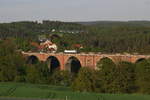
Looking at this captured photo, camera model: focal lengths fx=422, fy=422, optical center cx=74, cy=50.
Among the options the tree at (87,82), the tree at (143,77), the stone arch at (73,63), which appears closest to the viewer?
the tree at (143,77)

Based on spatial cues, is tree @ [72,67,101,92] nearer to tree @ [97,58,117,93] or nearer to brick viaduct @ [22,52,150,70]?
tree @ [97,58,117,93]

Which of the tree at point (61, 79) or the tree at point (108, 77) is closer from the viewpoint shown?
the tree at point (108, 77)

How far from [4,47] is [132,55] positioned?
59.0 ft

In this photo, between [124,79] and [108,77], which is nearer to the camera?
[124,79]

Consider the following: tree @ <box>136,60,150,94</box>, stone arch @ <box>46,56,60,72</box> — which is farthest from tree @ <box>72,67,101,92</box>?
stone arch @ <box>46,56,60,72</box>

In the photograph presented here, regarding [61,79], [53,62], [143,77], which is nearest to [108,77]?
[143,77]

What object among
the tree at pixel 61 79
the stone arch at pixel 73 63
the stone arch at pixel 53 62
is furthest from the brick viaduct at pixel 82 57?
the tree at pixel 61 79

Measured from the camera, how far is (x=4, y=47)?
5738cm

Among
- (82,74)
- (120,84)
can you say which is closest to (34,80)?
(82,74)

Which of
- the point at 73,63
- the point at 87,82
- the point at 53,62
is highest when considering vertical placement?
the point at 87,82

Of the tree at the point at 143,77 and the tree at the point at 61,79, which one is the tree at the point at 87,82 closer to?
the tree at the point at 143,77

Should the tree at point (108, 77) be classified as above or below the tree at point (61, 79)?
above

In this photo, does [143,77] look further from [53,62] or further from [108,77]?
[53,62]

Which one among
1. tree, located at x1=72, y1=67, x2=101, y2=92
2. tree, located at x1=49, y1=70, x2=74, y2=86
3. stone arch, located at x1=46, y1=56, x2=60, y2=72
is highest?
tree, located at x1=72, y1=67, x2=101, y2=92
